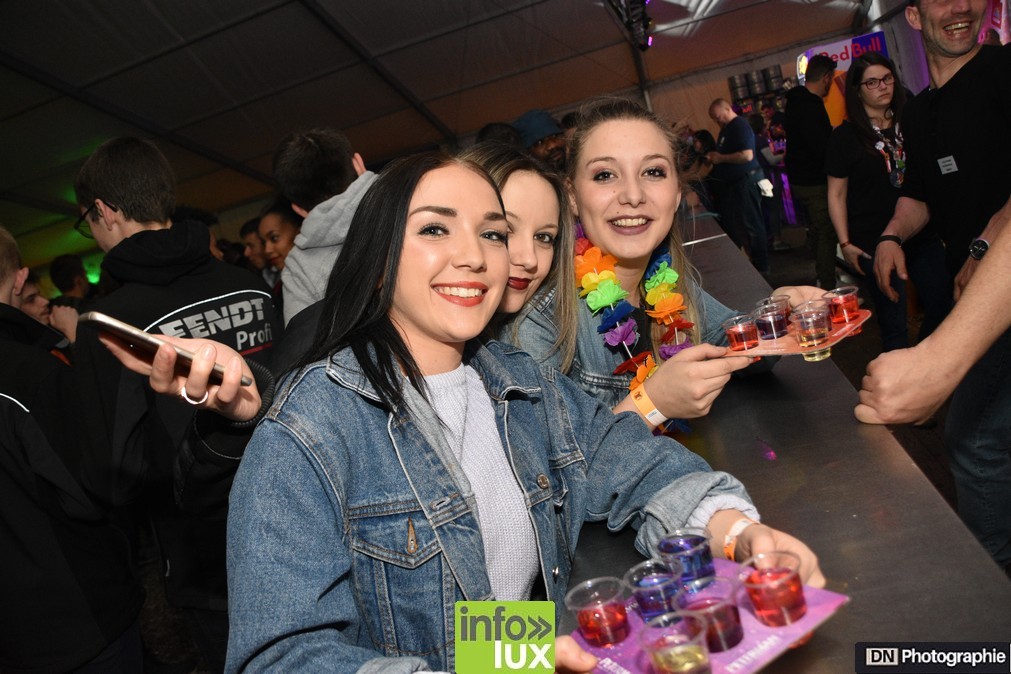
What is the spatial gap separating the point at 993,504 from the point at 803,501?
56.2 inches

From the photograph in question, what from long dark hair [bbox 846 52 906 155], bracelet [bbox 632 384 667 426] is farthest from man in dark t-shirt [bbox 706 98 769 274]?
bracelet [bbox 632 384 667 426]

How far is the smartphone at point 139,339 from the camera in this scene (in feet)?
3.83

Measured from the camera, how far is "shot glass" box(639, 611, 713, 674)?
2.99 ft

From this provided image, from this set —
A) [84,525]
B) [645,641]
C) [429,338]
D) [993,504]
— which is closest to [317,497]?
[429,338]

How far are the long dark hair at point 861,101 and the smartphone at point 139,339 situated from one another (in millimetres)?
4321

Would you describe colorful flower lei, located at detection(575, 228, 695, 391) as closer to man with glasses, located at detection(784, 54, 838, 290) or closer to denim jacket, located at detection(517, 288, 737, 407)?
denim jacket, located at detection(517, 288, 737, 407)

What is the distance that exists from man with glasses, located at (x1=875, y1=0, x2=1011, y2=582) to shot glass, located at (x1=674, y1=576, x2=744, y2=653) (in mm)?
1733

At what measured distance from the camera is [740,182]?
7.73 metres

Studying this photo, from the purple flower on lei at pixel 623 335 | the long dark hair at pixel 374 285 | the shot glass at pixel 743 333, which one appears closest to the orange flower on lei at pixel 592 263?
the purple flower on lei at pixel 623 335

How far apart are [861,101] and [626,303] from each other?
10.6 ft

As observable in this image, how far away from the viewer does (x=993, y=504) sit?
7.73 ft

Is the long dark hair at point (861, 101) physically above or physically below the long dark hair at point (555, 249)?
above

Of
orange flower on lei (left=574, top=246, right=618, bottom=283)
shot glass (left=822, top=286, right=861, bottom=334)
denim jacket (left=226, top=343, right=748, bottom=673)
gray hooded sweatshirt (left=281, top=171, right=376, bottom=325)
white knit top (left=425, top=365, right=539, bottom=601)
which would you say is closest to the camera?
denim jacket (left=226, top=343, right=748, bottom=673)

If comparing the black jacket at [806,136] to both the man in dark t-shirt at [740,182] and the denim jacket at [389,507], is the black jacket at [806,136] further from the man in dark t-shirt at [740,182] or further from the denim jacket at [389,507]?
the denim jacket at [389,507]
